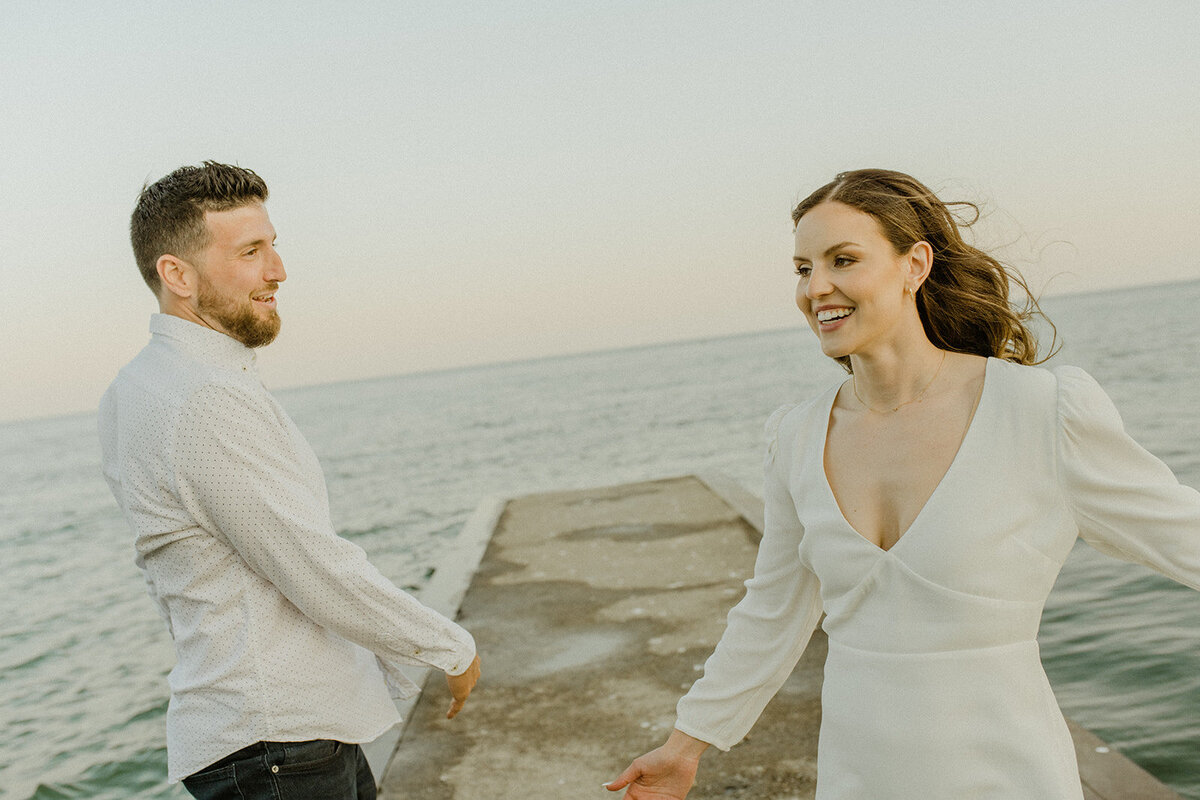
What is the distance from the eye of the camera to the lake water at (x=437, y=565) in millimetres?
6434

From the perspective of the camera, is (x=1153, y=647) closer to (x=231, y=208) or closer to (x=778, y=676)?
(x=778, y=676)

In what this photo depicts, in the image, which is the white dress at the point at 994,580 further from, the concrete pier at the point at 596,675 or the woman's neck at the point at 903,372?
the concrete pier at the point at 596,675

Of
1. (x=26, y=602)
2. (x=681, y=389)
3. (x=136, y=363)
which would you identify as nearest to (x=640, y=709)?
(x=136, y=363)

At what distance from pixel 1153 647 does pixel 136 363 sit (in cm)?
704

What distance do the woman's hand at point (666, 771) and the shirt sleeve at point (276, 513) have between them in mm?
687

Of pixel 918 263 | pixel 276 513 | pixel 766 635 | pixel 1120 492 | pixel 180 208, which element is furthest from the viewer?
pixel 180 208

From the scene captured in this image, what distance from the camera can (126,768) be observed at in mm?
6672

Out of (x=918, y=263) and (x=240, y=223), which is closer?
(x=918, y=263)

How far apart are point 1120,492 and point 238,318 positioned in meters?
2.13

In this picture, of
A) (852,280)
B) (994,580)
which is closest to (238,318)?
(852,280)

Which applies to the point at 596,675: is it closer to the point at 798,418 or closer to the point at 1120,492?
the point at 798,418

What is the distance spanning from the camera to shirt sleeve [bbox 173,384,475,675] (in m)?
2.35

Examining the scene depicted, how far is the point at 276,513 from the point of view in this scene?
7.74ft

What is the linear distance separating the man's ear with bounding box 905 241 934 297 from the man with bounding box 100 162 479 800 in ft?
4.95
